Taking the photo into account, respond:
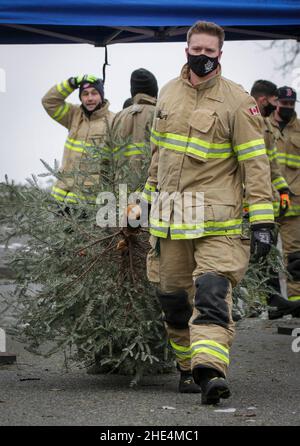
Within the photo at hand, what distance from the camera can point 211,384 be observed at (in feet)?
18.8

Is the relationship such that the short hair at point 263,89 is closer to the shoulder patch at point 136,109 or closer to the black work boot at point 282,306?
the shoulder patch at point 136,109

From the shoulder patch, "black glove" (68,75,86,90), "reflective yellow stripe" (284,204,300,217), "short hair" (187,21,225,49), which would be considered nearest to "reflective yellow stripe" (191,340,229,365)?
"short hair" (187,21,225,49)

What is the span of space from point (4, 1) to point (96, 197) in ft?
5.65

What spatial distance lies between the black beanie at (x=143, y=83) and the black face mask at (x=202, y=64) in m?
2.41

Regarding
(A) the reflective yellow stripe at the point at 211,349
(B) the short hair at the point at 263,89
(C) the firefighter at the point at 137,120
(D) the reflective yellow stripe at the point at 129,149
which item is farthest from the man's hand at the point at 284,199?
(A) the reflective yellow stripe at the point at 211,349

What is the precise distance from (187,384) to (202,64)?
5.89 ft

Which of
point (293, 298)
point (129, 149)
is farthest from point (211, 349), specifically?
point (293, 298)

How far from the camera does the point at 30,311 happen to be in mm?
6785

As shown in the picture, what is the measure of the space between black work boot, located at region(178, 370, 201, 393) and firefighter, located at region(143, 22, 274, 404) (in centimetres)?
22

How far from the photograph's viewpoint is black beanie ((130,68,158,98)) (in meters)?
8.60

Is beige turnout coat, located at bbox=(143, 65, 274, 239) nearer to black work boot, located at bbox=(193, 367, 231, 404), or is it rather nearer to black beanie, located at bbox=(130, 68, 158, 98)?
black work boot, located at bbox=(193, 367, 231, 404)

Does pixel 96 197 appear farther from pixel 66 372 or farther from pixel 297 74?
pixel 297 74
